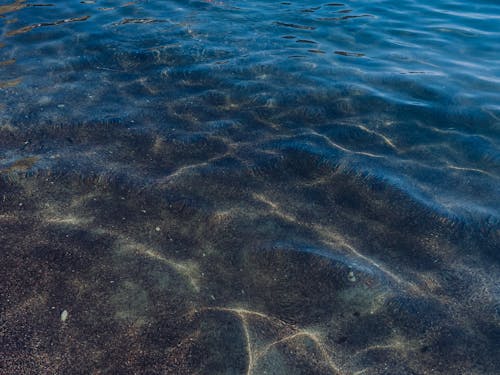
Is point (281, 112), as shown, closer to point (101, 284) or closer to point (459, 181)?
point (459, 181)

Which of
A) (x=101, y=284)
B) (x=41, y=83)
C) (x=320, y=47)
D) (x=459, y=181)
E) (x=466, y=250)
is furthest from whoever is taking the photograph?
(x=320, y=47)

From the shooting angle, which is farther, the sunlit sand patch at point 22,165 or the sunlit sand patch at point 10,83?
the sunlit sand patch at point 10,83

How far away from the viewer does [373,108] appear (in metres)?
4.77

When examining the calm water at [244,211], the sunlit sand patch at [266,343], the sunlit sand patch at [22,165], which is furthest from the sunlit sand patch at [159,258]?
the sunlit sand patch at [22,165]

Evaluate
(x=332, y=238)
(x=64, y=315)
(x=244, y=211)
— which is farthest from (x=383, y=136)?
(x=64, y=315)

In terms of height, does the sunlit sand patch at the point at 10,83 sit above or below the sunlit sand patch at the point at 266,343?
above

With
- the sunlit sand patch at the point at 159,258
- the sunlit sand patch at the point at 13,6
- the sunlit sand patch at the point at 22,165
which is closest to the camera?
the sunlit sand patch at the point at 159,258

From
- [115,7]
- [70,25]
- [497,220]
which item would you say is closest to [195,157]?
[497,220]

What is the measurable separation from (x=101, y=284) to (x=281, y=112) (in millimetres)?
2943

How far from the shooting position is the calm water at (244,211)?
91.2 inches

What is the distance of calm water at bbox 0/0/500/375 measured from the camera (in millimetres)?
2316

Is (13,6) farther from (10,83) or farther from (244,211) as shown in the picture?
(244,211)

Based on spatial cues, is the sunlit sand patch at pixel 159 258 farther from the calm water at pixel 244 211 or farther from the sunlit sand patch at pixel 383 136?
the sunlit sand patch at pixel 383 136

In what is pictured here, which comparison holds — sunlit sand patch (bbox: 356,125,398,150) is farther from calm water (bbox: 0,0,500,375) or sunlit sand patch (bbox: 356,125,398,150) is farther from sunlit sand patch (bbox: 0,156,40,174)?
sunlit sand patch (bbox: 0,156,40,174)
